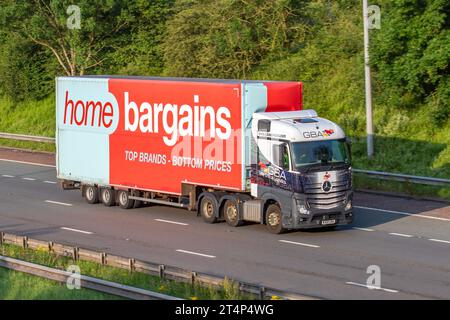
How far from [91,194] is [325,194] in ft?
28.1

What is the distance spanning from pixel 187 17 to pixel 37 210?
17.5 metres

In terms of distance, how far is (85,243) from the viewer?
24.1 meters

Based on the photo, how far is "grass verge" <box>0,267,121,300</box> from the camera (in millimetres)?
17391

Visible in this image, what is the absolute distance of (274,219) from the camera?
81.1 ft

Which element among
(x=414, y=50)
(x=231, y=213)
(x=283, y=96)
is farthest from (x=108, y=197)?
(x=414, y=50)

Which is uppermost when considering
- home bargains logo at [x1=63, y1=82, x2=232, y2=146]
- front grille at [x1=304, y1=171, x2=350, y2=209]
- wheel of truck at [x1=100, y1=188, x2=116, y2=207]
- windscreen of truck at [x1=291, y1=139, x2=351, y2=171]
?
home bargains logo at [x1=63, y1=82, x2=232, y2=146]

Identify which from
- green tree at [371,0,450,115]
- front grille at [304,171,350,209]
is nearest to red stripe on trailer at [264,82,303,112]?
front grille at [304,171,350,209]

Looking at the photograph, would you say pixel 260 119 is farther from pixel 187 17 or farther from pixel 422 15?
pixel 187 17

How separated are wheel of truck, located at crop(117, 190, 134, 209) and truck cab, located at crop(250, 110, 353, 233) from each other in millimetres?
5007

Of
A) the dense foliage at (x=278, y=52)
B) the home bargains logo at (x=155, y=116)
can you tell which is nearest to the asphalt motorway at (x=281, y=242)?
the home bargains logo at (x=155, y=116)

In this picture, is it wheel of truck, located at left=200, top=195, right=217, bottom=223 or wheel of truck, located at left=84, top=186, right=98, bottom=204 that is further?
wheel of truck, located at left=84, top=186, right=98, bottom=204

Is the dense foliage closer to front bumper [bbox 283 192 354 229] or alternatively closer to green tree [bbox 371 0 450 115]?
green tree [bbox 371 0 450 115]

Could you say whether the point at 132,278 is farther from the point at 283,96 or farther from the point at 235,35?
the point at 235,35
